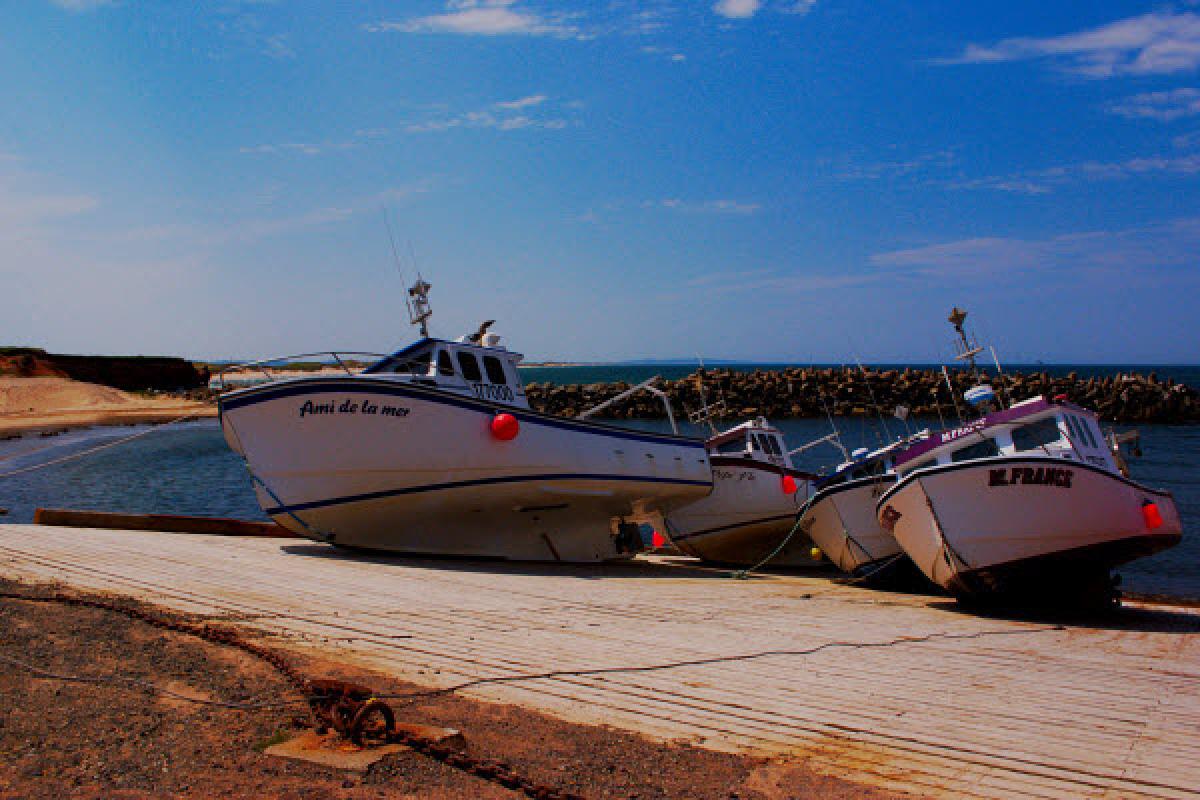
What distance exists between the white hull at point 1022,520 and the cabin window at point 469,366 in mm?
7082

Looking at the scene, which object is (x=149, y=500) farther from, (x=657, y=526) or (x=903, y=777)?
(x=903, y=777)

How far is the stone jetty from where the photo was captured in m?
59.3

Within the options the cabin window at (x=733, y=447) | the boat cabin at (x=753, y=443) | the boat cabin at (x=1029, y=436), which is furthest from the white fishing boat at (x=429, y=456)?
the cabin window at (x=733, y=447)

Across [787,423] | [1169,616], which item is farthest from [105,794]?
[787,423]

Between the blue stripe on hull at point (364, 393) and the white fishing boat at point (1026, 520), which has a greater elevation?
the blue stripe on hull at point (364, 393)

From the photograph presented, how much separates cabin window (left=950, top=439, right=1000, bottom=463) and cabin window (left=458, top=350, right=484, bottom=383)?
25.8ft

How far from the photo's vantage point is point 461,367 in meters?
15.2

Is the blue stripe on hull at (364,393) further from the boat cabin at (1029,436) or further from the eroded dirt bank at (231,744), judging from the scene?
the eroded dirt bank at (231,744)

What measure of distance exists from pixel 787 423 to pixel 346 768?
5911 cm

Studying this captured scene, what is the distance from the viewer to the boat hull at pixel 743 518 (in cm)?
1998

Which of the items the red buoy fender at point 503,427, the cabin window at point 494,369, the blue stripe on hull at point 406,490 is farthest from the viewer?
the cabin window at point 494,369

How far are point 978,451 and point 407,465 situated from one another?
29.1ft

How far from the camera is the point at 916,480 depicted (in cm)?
1295

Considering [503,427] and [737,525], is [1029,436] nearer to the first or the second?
[737,525]
